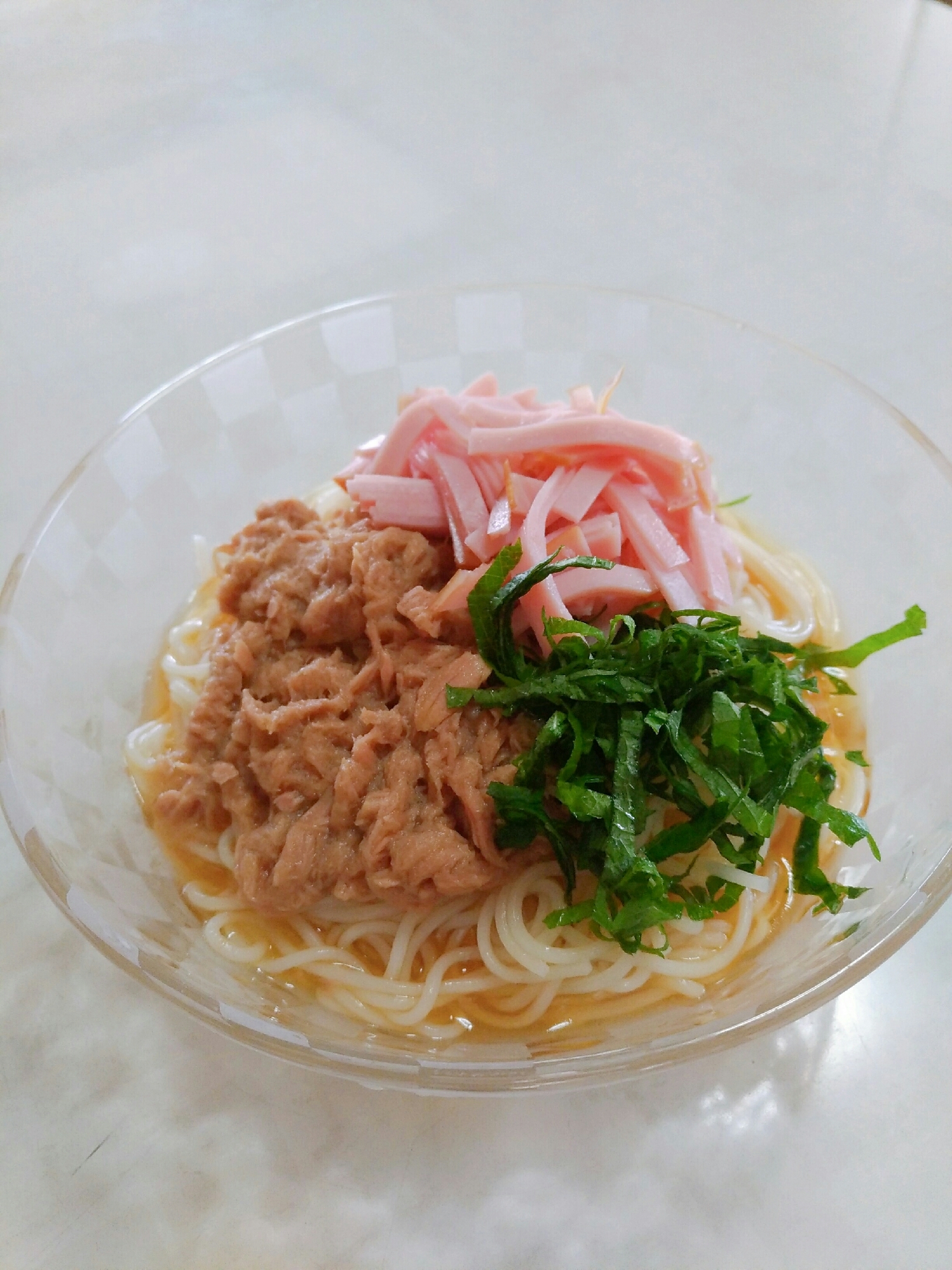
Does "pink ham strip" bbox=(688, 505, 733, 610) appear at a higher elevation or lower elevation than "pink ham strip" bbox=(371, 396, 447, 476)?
lower

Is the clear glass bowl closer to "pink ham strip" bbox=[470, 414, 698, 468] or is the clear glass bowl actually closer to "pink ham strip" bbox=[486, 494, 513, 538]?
"pink ham strip" bbox=[470, 414, 698, 468]

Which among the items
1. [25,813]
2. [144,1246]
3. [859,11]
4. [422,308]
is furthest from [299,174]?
[144,1246]

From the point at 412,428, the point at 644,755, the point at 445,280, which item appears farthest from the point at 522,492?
the point at 445,280

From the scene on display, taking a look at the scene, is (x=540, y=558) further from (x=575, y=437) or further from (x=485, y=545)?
(x=575, y=437)

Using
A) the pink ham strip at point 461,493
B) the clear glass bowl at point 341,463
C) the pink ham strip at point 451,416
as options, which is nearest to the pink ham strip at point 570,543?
the pink ham strip at point 461,493

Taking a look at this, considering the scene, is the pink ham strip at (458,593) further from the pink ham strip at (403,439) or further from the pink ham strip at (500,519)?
the pink ham strip at (403,439)

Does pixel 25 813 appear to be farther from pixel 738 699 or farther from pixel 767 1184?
pixel 767 1184

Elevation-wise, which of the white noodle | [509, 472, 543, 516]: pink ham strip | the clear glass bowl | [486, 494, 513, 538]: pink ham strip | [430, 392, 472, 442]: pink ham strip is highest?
[430, 392, 472, 442]: pink ham strip

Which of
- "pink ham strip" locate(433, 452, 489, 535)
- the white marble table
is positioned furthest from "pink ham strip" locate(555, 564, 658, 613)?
the white marble table
